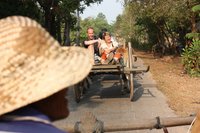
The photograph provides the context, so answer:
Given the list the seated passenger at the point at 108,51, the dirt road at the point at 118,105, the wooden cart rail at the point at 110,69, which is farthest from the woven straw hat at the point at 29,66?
the seated passenger at the point at 108,51

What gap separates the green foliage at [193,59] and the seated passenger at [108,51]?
6074 millimetres

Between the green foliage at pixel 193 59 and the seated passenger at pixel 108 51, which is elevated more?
the seated passenger at pixel 108 51

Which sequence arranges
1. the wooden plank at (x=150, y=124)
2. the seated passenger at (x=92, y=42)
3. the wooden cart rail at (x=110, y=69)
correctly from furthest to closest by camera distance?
1. the seated passenger at (x=92, y=42)
2. the wooden cart rail at (x=110, y=69)
3. the wooden plank at (x=150, y=124)

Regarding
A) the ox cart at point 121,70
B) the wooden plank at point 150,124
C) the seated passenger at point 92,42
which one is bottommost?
the ox cart at point 121,70

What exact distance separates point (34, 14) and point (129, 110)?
1128 cm

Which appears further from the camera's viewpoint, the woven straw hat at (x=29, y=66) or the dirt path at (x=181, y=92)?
the dirt path at (x=181, y=92)

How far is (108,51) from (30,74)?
32.1 ft

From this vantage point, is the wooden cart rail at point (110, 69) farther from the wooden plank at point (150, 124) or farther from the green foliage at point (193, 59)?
the green foliage at point (193, 59)

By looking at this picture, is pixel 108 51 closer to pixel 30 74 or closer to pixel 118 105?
pixel 118 105

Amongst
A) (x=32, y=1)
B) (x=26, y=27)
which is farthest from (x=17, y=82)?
(x=32, y=1)

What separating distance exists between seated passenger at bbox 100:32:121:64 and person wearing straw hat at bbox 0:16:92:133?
30.7 feet

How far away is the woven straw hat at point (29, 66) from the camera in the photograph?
1.40 meters

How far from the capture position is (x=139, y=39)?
48.9 meters

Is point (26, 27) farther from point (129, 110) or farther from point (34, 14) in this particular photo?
point (34, 14)
